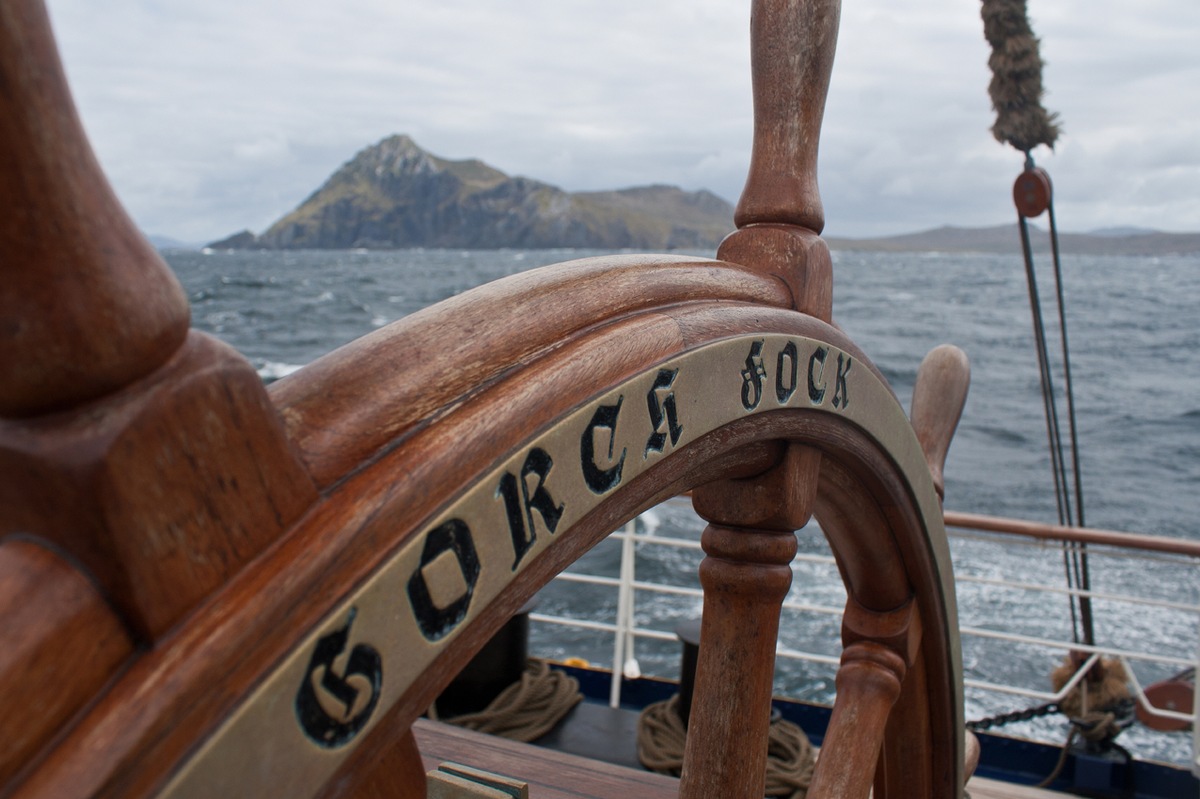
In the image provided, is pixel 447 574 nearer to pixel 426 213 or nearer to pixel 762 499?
pixel 762 499

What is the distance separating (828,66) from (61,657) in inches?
27.6

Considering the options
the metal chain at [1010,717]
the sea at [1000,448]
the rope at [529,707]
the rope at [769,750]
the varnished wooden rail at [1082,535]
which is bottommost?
the sea at [1000,448]

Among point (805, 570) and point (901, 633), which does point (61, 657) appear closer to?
point (901, 633)

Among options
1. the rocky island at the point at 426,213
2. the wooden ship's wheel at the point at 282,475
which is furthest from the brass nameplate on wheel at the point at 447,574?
the rocky island at the point at 426,213

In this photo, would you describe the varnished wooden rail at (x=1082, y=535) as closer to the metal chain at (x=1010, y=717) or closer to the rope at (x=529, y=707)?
the metal chain at (x=1010, y=717)

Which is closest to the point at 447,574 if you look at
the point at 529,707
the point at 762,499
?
the point at 762,499

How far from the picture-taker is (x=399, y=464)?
41cm

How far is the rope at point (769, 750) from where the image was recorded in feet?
7.90

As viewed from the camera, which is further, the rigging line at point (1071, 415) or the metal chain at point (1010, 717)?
the metal chain at point (1010, 717)

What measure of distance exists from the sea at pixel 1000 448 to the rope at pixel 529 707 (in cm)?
84

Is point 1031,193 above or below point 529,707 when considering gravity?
above

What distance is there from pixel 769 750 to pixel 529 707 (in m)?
0.69

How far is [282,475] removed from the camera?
375 millimetres

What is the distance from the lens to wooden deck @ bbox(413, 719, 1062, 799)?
1.36 m
